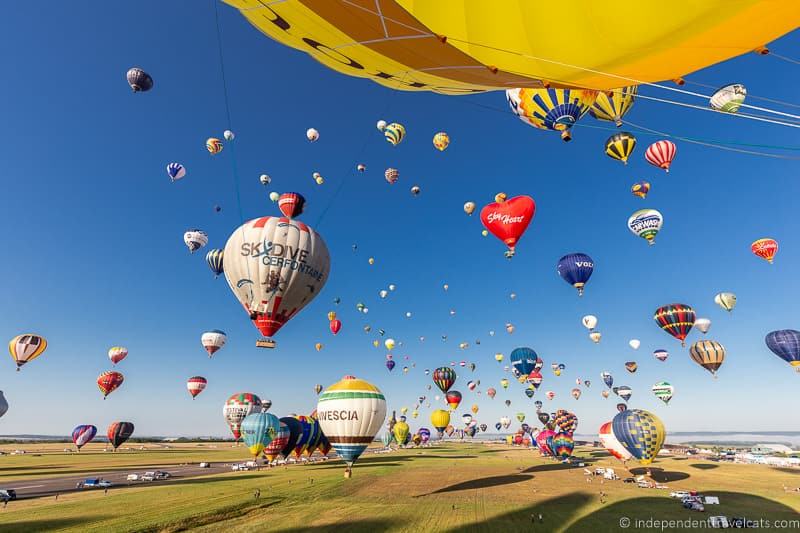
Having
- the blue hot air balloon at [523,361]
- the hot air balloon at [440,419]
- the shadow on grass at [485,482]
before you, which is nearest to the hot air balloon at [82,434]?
the hot air balloon at [440,419]

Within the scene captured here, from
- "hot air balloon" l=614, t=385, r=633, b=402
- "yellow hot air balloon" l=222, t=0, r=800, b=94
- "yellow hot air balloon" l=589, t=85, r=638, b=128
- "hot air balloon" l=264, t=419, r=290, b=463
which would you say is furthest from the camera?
"hot air balloon" l=614, t=385, r=633, b=402

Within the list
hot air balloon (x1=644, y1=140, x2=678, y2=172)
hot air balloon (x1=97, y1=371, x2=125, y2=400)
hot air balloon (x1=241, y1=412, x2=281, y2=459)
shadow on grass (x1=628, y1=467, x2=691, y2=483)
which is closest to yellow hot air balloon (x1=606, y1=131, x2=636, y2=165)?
hot air balloon (x1=644, y1=140, x2=678, y2=172)

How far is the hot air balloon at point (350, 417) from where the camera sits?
2278 centimetres

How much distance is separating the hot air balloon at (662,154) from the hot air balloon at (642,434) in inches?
750

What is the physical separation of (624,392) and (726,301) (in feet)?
100.0

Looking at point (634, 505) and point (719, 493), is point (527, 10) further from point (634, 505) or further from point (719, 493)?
point (719, 493)

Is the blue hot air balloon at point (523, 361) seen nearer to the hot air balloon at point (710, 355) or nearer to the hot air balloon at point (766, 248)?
the hot air balloon at point (710, 355)

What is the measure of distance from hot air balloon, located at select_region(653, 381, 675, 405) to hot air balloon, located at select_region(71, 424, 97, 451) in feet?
284

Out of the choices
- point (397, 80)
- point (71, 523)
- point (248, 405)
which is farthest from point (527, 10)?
point (248, 405)

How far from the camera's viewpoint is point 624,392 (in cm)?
6606

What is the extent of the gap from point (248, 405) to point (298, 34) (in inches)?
2116

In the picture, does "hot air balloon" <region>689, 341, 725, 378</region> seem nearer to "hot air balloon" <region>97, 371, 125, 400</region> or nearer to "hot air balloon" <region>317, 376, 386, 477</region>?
"hot air balloon" <region>317, 376, 386, 477</region>

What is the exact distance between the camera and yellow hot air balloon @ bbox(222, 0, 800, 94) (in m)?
3.71

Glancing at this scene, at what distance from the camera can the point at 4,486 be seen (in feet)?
93.8
